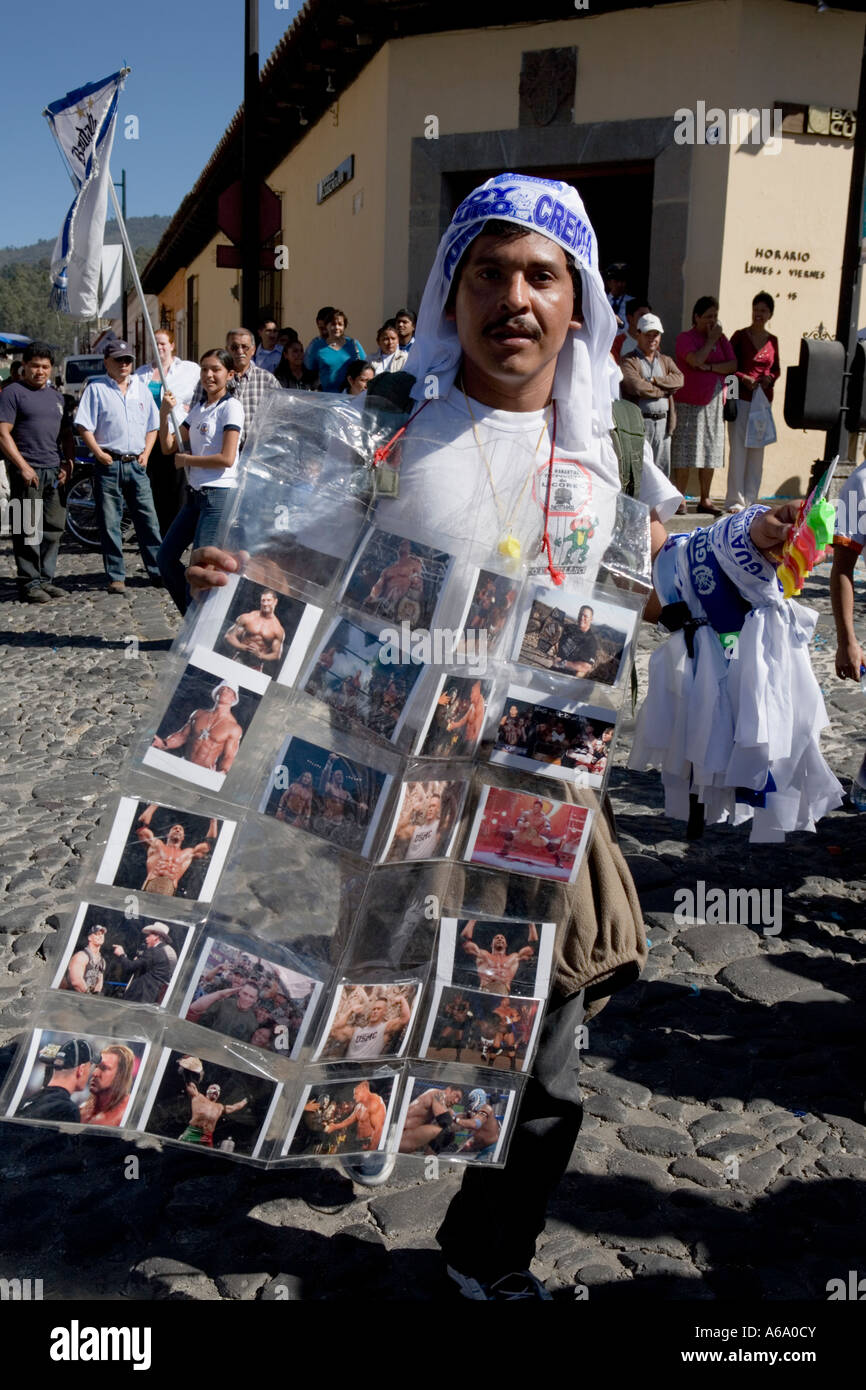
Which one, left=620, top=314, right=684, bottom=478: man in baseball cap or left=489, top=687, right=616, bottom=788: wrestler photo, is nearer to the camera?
left=489, top=687, right=616, bottom=788: wrestler photo

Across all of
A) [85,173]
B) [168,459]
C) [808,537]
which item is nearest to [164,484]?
[168,459]

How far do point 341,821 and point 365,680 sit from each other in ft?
0.78

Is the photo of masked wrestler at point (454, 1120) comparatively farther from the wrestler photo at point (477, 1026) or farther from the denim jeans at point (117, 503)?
the denim jeans at point (117, 503)

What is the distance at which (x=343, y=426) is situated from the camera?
224 cm

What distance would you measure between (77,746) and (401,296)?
9.59m

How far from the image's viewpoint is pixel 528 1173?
2389 mm

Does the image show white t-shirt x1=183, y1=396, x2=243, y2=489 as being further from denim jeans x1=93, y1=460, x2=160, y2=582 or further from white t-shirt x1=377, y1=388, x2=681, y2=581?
white t-shirt x1=377, y1=388, x2=681, y2=581

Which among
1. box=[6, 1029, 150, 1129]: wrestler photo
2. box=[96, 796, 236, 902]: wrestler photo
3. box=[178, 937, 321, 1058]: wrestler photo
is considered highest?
box=[96, 796, 236, 902]: wrestler photo

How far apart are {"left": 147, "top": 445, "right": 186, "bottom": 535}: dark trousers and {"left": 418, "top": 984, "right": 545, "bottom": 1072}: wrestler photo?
34.9ft

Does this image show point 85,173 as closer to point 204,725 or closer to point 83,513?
point 83,513

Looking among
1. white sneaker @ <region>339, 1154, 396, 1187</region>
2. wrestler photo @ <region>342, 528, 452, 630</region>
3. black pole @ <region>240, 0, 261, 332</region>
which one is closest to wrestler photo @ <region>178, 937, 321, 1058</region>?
wrestler photo @ <region>342, 528, 452, 630</region>

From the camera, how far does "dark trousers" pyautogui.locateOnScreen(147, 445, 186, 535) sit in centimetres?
1238

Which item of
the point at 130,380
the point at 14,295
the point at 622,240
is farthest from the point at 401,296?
the point at 14,295
